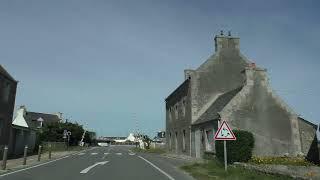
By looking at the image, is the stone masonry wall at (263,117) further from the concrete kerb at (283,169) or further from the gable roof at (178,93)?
the gable roof at (178,93)

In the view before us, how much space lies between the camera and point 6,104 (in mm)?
25078

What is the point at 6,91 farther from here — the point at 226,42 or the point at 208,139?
the point at 226,42

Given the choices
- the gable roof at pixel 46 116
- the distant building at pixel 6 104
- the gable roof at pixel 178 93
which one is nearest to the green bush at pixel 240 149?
the gable roof at pixel 178 93

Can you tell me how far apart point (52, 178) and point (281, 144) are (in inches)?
682

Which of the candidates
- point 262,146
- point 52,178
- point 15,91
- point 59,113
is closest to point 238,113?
point 262,146

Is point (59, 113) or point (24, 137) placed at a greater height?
point (59, 113)

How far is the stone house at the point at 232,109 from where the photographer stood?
2438 cm

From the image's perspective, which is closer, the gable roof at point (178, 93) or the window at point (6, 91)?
the window at point (6, 91)

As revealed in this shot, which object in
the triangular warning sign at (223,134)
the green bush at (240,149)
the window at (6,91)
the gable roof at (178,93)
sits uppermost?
the gable roof at (178,93)

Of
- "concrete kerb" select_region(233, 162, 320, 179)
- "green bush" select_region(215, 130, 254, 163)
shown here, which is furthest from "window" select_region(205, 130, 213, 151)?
"concrete kerb" select_region(233, 162, 320, 179)

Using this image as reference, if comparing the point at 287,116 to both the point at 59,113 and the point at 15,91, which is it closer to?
the point at 15,91

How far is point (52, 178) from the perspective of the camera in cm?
1262

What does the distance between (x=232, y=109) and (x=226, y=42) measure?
436 inches

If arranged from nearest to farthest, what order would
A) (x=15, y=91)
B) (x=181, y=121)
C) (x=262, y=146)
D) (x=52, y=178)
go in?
1. (x=52, y=178)
2. (x=262, y=146)
3. (x=15, y=91)
4. (x=181, y=121)
